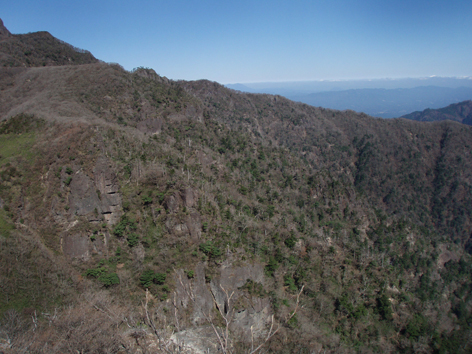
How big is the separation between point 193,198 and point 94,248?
947cm

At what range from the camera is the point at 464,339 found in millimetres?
33125

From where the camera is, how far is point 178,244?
2400 cm

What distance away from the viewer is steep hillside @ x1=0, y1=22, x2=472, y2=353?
18531 mm

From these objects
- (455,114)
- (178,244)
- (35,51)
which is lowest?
(178,244)

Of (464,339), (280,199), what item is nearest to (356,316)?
(464,339)

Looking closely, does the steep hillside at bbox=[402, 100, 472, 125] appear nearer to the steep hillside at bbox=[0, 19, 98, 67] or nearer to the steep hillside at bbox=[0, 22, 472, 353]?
the steep hillside at bbox=[0, 22, 472, 353]

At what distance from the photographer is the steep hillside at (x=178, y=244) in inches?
730

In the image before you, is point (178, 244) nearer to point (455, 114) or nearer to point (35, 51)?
point (35, 51)

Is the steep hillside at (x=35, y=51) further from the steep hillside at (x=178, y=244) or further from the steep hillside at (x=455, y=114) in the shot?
the steep hillside at (x=455, y=114)

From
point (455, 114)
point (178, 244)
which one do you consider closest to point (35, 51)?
point (178, 244)

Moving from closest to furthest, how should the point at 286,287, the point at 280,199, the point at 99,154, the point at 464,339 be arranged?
1. the point at 99,154
2. the point at 286,287
3. the point at 464,339
4. the point at 280,199

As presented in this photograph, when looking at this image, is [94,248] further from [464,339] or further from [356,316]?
[464,339]

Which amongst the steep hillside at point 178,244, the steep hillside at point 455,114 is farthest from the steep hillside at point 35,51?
the steep hillside at point 455,114

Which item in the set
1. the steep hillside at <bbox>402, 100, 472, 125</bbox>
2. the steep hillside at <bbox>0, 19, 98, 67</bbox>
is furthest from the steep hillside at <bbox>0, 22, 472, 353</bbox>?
the steep hillside at <bbox>402, 100, 472, 125</bbox>
